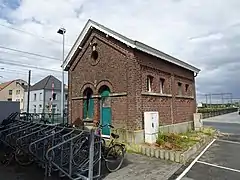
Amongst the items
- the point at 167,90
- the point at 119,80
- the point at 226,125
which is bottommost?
the point at 226,125

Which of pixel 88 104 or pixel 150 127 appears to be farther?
pixel 88 104

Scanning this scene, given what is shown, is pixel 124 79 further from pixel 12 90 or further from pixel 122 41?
pixel 12 90

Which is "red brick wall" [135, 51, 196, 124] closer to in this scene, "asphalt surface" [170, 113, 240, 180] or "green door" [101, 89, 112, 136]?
"green door" [101, 89, 112, 136]

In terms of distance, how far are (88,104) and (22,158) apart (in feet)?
22.4

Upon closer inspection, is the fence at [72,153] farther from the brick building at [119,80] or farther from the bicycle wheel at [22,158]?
the brick building at [119,80]

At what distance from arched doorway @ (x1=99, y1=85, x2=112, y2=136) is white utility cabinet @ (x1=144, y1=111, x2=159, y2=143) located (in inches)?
95.7

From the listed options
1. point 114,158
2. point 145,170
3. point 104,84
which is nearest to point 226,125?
point 104,84

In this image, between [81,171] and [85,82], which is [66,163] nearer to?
[81,171]

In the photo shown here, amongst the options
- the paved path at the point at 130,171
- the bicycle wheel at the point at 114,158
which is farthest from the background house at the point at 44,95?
the bicycle wheel at the point at 114,158

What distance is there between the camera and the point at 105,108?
13.8 metres

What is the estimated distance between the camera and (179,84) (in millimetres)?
17875

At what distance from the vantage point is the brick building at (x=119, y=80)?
12.2 m

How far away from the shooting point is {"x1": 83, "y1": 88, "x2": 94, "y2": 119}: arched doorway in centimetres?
1491

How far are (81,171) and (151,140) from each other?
6.09 metres
